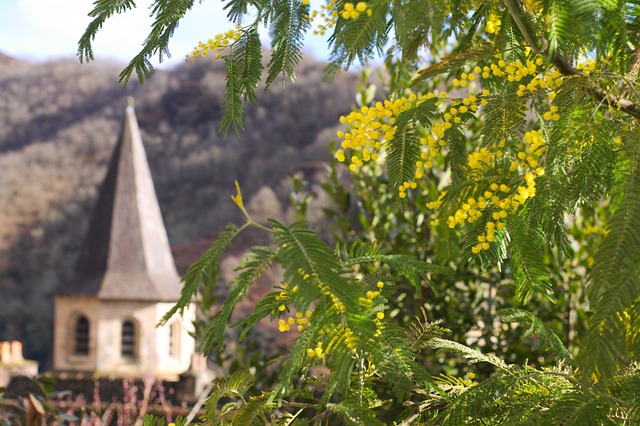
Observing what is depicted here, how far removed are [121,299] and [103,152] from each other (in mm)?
33834

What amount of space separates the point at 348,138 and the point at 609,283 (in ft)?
2.58

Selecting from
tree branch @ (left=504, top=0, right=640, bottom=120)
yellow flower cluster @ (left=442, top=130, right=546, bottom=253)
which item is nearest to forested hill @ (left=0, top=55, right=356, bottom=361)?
yellow flower cluster @ (left=442, top=130, right=546, bottom=253)

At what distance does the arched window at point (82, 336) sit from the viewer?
2531 cm

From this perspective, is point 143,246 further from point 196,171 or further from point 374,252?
point 196,171

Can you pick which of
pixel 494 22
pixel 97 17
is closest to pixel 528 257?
pixel 494 22

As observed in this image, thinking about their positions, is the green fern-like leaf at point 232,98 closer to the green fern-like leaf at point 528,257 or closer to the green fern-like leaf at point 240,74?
the green fern-like leaf at point 240,74

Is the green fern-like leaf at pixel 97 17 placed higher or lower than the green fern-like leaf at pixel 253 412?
higher

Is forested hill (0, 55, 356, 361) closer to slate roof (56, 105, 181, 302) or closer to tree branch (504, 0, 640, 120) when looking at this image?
slate roof (56, 105, 181, 302)

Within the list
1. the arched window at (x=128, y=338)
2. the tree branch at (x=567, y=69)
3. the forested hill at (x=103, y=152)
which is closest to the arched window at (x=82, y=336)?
the arched window at (x=128, y=338)

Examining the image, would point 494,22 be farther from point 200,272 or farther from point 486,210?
point 200,272

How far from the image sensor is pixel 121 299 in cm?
2498

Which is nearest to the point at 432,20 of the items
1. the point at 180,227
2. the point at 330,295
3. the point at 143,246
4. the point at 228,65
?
the point at 330,295

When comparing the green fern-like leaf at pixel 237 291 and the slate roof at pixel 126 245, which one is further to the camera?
the slate roof at pixel 126 245

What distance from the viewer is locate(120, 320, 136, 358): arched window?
25.2 metres
